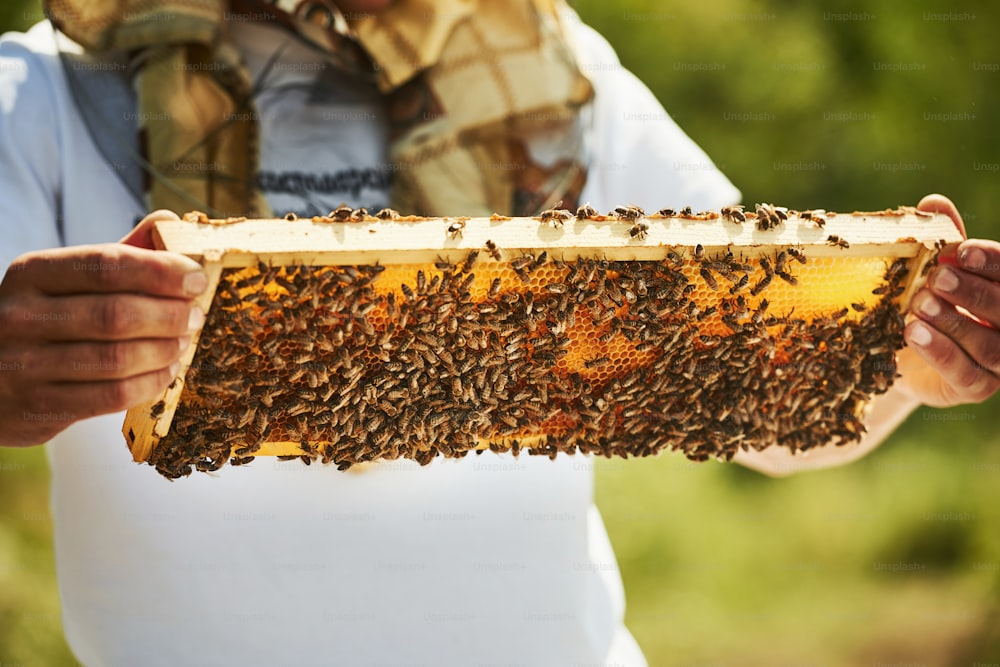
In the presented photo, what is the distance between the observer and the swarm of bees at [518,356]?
1.79m

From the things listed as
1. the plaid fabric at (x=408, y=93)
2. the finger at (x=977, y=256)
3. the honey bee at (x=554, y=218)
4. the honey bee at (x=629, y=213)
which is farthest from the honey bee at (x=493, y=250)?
the finger at (x=977, y=256)

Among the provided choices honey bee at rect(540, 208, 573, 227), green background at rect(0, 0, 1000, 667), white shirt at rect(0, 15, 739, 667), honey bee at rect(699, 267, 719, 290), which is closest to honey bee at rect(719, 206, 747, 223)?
honey bee at rect(699, 267, 719, 290)

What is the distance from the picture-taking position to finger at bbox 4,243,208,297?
5.01 feet

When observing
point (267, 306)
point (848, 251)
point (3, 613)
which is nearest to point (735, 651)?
point (3, 613)

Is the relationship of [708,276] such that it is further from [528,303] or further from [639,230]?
[528,303]

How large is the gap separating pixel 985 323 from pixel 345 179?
176 cm

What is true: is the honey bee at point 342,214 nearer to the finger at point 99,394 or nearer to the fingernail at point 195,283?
the fingernail at point 195,283

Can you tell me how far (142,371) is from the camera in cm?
161

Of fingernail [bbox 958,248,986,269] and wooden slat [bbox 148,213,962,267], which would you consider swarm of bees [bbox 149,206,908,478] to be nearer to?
wooden slat [bbox 148,213,962,267]

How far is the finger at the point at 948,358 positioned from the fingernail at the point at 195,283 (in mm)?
1670

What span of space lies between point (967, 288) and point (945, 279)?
0.06 m

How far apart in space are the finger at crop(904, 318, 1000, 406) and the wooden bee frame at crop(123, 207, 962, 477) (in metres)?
0.06

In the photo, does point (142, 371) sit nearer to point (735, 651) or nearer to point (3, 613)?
point (3, 613)

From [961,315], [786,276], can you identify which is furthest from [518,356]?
[961,315]
